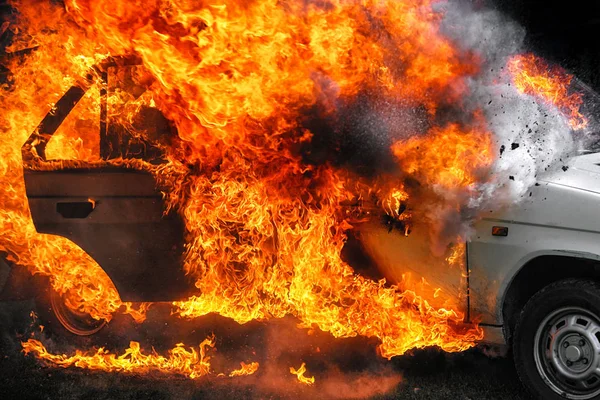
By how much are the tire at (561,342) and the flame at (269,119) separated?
0.53 metres

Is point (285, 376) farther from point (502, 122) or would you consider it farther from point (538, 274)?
point (502, 122)

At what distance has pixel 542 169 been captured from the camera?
4250mm

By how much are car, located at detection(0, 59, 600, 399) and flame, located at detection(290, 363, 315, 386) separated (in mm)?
1183

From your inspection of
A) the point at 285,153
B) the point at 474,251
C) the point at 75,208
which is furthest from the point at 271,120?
the point at 474,251

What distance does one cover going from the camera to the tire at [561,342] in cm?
384

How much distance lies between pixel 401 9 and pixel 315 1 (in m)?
0.75

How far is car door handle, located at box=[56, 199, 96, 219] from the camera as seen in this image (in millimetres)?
4730

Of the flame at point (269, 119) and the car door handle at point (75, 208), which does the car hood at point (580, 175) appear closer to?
the flame at point (269, 119)

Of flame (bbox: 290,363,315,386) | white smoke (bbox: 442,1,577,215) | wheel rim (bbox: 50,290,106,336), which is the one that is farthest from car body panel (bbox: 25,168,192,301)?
white smoke (bbox: 442,1,577,215)

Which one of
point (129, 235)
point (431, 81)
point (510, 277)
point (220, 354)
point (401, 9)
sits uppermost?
point (401, 9)

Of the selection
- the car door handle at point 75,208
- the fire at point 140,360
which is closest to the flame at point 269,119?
the car door handle at point 75,208

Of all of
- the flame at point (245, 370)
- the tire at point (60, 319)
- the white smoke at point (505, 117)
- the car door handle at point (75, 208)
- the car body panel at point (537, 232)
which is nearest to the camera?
the car body panel at point (537, 232)

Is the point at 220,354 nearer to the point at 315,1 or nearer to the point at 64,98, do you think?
the point at 64,98

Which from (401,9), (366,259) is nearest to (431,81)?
(401,9)
